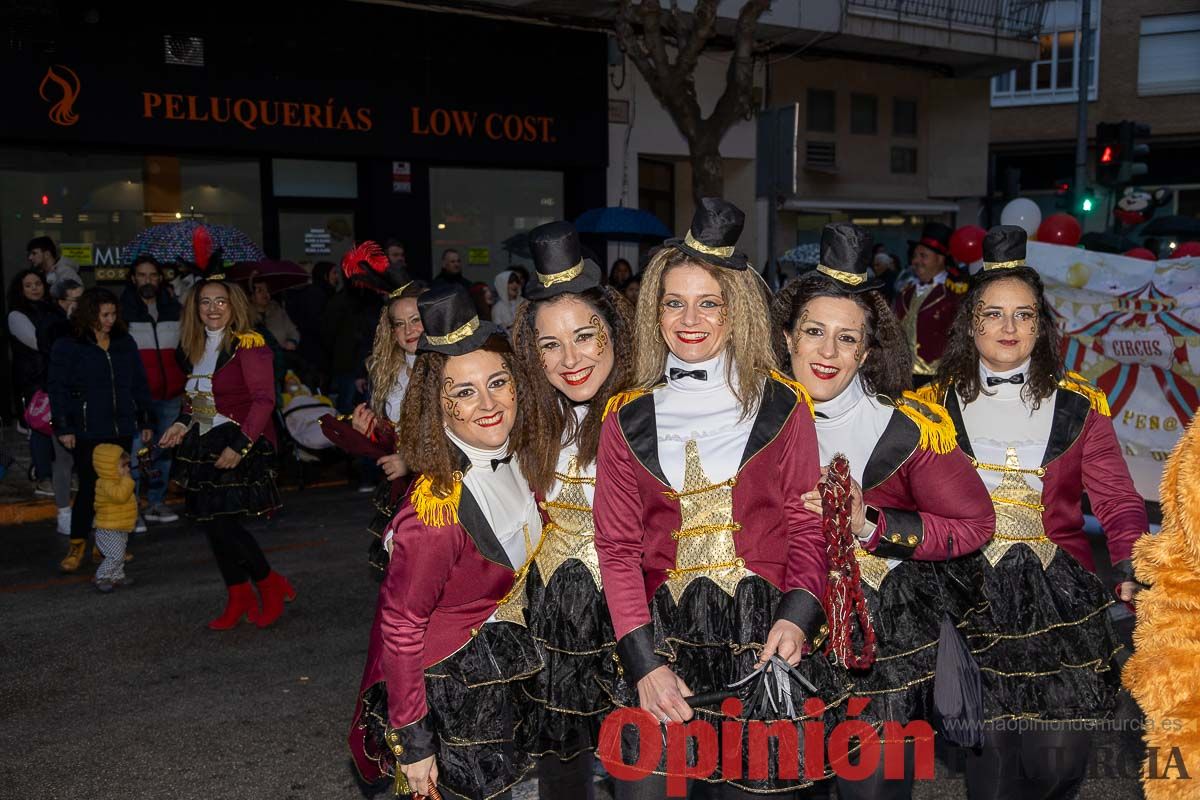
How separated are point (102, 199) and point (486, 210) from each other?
552 cm

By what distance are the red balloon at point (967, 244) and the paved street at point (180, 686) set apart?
434 cm

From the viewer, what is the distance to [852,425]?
3412 mm

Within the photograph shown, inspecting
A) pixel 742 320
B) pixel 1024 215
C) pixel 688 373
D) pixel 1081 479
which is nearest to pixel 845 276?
pixel 742 320

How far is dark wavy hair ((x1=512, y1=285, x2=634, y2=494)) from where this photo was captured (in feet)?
11.1

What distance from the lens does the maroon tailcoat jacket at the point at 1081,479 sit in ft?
11.8

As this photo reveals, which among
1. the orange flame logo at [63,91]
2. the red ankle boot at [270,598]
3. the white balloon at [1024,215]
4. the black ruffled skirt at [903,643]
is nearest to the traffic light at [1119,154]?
the white balloon at [1024,215]

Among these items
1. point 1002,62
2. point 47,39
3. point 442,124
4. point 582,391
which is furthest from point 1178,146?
point 582,391

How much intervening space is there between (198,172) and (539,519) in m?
12.2

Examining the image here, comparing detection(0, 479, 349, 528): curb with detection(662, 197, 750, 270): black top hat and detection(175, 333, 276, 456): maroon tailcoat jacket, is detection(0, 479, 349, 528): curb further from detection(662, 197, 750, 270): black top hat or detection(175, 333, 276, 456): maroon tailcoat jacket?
detection(662, 197, 750, 270): black top hat

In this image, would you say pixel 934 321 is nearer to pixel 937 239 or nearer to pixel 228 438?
pixel 937 239

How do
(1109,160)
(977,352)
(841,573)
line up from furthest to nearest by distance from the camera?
(1109,160), (977,352), (841,573)

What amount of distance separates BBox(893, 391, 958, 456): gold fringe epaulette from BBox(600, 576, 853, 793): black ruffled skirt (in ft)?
2.34

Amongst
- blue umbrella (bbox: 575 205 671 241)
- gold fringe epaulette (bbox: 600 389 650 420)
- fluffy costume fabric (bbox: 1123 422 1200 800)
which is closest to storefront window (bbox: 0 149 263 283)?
blue umbrella (bbox: 575 205 671 241)

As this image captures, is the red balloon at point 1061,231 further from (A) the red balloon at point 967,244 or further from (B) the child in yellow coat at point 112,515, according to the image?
(B) the child in yellow coat at point 112,515
